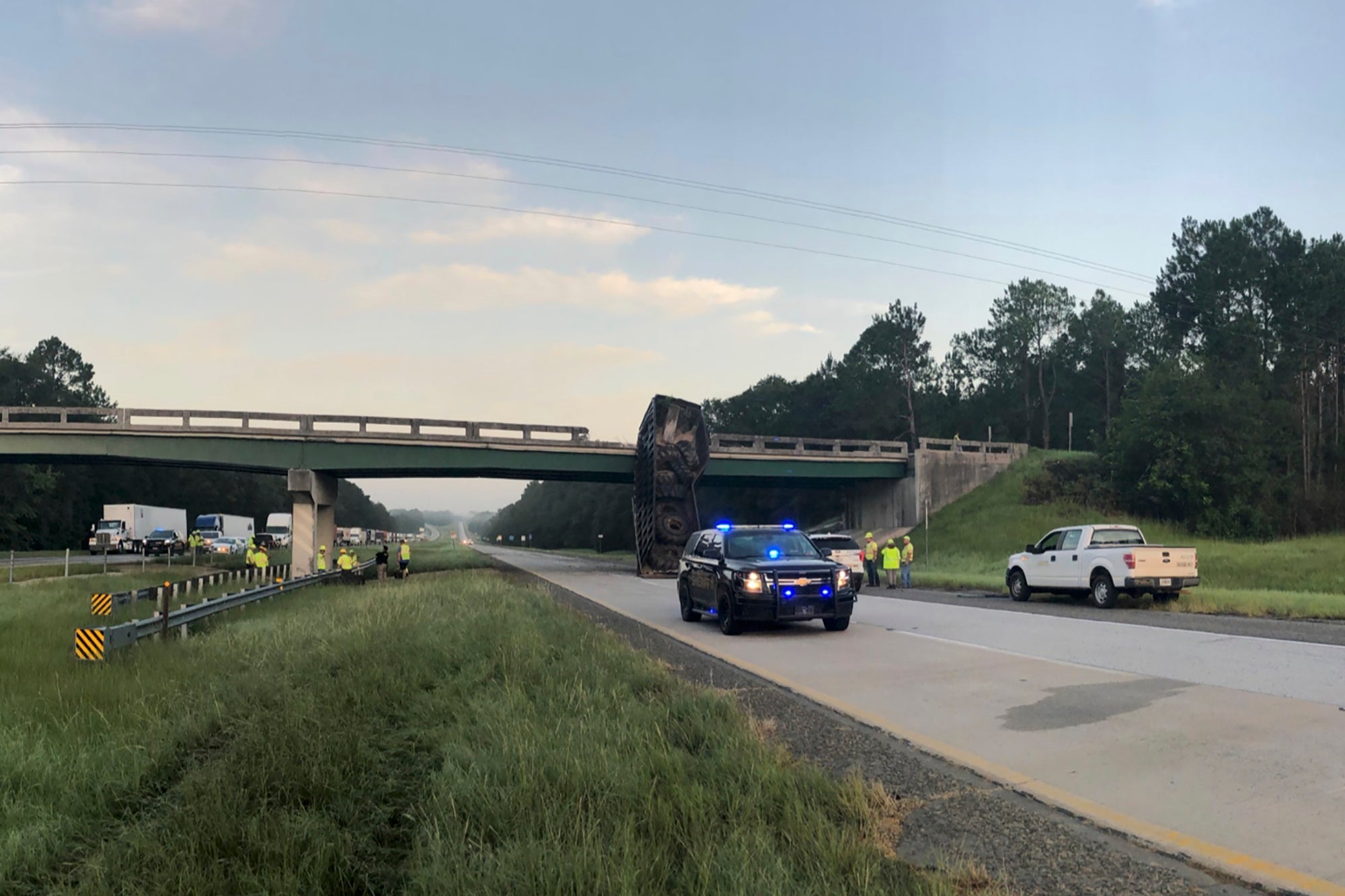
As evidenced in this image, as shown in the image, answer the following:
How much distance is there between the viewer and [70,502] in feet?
292

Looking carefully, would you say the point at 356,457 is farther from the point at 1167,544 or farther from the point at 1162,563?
the point at 1167,544

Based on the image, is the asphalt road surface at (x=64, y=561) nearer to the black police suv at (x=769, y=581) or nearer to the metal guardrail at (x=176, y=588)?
the metal guardrail at (x=176, y=588)

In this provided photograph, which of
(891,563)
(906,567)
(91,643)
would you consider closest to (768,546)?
(91,643)

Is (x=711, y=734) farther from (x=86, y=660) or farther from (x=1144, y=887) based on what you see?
(x=86, y=660)

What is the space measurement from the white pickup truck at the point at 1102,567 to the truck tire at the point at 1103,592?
0.05 feet

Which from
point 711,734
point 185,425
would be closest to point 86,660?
point 711,734

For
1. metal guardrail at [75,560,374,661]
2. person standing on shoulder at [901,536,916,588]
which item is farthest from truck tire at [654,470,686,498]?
metal guardrail at [75,560,374,661]

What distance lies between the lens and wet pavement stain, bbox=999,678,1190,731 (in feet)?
27.6

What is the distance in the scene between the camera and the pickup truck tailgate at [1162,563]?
2058 centimetres

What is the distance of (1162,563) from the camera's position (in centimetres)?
2066

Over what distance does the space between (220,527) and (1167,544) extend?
64.4 metres

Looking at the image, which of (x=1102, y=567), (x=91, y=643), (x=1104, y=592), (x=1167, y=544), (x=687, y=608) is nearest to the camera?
(x=91, y=643)

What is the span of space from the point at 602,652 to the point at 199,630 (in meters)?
8.65

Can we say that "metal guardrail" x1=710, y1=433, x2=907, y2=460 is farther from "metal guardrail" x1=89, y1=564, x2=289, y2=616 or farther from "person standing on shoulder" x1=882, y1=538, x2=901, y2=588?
"metal guardrail" x1=89, y1=564, x2=289, y2=616
